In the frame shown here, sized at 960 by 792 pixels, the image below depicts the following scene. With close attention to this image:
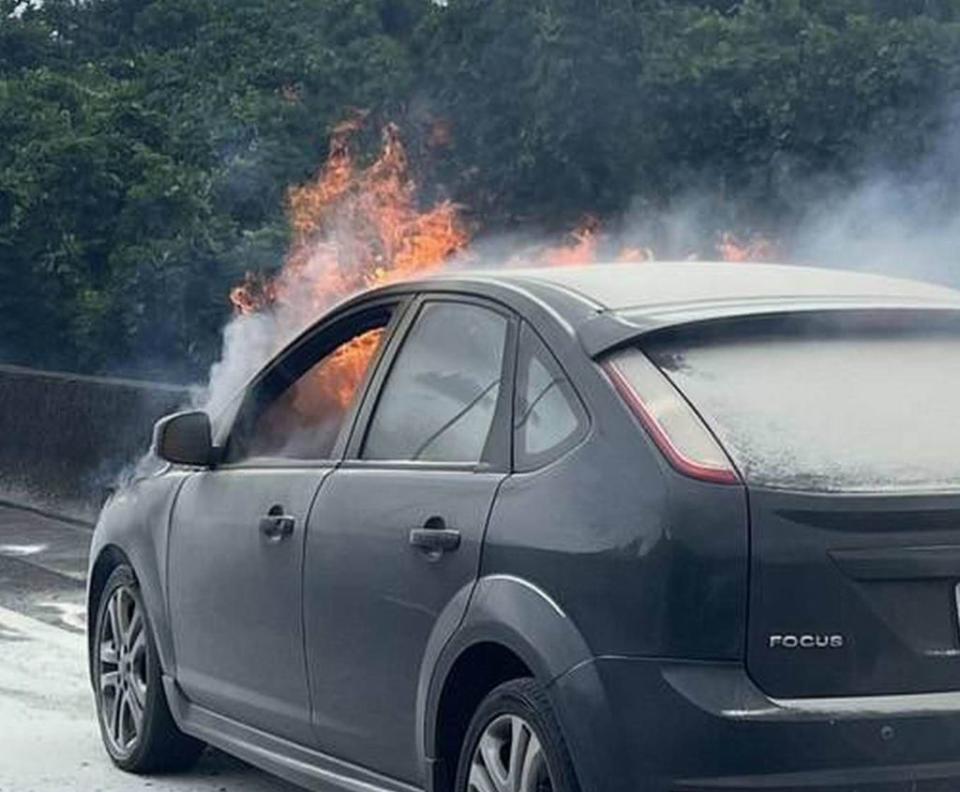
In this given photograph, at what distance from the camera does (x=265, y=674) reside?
19.2 feet

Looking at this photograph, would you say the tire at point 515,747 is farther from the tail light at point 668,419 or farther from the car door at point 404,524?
the tail light at point 668,419

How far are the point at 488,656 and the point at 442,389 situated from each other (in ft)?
2.80

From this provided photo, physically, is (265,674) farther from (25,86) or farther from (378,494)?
(25,86)

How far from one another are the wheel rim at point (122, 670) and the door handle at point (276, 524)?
4.00 ft

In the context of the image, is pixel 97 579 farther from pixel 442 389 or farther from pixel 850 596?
pixel 850 596

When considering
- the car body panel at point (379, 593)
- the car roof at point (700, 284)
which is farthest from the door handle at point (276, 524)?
the car roof at point (700, 284)

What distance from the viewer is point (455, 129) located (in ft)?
64.3

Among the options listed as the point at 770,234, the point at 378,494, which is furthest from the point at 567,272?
the point at 770,234

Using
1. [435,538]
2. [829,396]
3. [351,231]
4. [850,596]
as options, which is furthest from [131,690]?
[351,231]

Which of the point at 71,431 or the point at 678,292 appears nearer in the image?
the point at 678,292

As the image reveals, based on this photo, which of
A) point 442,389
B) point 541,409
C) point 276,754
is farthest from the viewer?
point 276,754

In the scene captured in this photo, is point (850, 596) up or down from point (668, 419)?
down

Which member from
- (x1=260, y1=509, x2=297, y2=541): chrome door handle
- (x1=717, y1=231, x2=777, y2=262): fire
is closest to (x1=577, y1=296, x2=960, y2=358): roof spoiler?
(x1=260, y1=509, x2=297, y2=541): chrome door handle

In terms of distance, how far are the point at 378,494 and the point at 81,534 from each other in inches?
341
